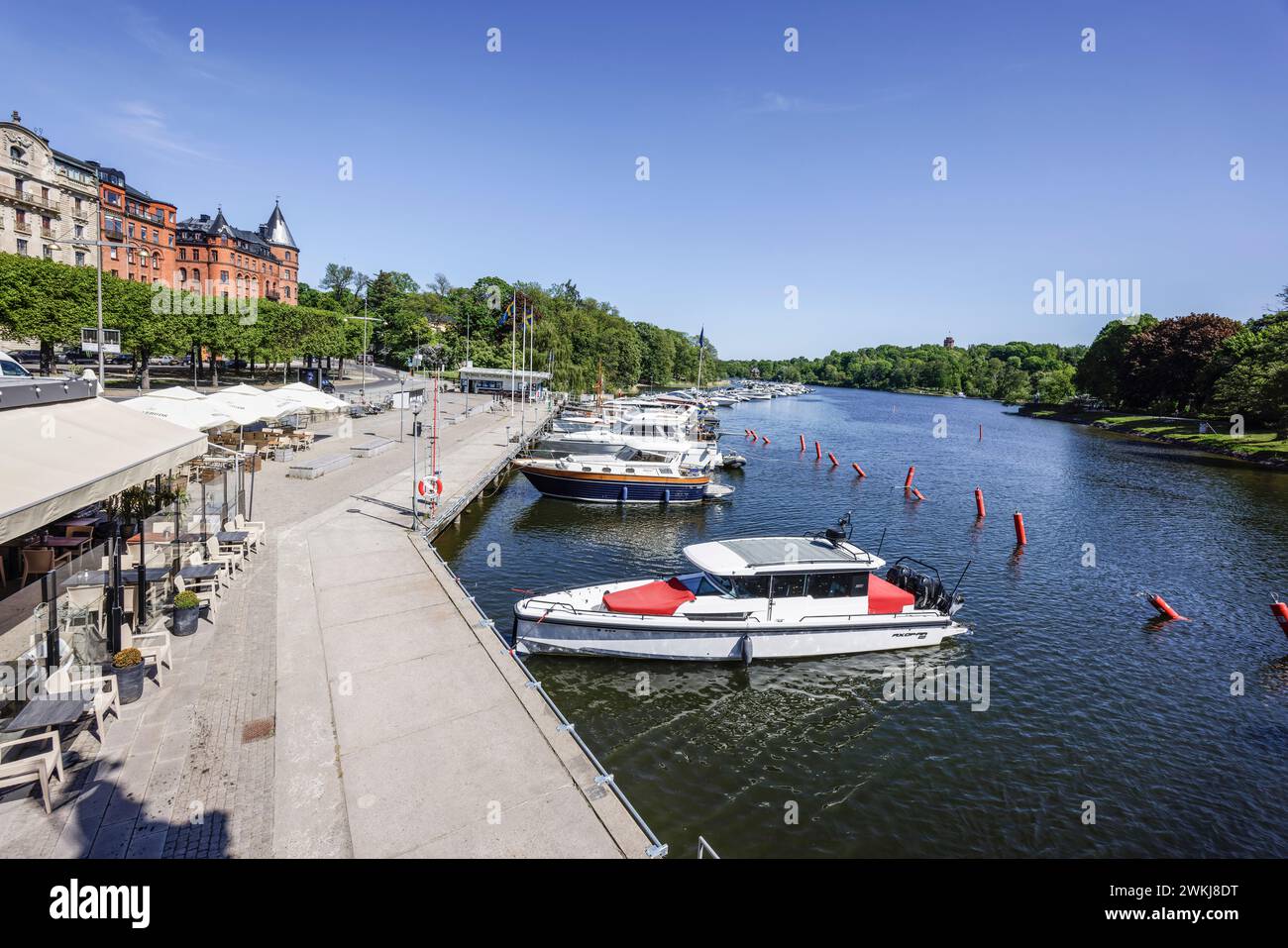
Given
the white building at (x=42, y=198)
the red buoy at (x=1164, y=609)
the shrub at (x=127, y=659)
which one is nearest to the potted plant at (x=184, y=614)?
Answer: the shrub at (x=127, y=659)

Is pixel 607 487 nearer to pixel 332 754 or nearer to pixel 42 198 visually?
pixel 332 754

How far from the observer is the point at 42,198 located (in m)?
64.1

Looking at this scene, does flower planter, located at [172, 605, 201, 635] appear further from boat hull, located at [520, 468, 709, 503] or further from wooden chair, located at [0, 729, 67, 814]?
boat hull, located at [520, 468, 709, 503]

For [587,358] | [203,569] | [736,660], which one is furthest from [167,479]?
[587,358]

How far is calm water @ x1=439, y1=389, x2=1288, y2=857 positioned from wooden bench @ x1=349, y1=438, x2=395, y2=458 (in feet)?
24.7

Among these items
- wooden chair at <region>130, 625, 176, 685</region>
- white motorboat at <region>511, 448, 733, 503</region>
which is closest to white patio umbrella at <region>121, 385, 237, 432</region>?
wooden chair at <region>130, 625, 176, 685</region>

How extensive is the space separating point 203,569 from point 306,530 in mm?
6461

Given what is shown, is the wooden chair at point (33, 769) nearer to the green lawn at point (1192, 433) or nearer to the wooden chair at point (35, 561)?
the wooden chair at point (35, 561)

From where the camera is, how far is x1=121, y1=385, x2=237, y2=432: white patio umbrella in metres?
23.0

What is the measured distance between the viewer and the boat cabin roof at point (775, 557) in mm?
17922

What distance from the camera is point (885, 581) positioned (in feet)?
69.1

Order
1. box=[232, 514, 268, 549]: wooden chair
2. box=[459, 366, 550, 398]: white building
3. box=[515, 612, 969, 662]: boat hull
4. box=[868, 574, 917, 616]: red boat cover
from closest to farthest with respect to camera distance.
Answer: box=[515, 612, 969, 662]: boat hull → box=[868, 574, 917, 616]: red boat cover → box=[232, 514, 268, 549]: wooden chair → box=[459, 366, 550, 398]: white building

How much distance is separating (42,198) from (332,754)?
81143 millimetres

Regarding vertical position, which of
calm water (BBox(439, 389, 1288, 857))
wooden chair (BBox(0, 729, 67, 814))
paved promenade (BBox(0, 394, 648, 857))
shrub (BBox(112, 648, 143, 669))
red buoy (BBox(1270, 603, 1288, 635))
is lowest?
calm water (BBox(439, 389, 1288, 857))
